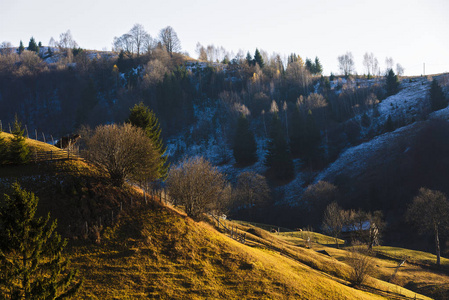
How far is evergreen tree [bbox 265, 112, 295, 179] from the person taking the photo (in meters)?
108

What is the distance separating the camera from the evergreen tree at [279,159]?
355 feet

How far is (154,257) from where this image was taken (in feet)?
110

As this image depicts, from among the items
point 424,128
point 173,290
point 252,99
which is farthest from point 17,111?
point 424,128

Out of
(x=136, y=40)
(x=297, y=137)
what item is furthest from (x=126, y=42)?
(x=297, y=137)

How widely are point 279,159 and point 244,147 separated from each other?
1533 centimetres

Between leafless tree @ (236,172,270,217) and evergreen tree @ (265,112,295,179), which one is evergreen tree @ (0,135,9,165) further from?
evergreen tree @ (265,112,295,179)

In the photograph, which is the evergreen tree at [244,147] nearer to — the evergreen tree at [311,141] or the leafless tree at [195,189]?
the evergreen tree at [311,141]

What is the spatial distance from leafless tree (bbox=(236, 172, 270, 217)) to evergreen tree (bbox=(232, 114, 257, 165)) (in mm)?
24541

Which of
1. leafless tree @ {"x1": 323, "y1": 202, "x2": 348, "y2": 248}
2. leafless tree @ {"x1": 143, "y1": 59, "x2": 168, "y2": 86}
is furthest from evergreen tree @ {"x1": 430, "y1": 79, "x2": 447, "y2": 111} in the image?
leafless tree @ {"x1": 143, "y1": 59, "x2": 168, "y2": 86}

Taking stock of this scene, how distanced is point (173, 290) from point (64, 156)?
86.1 feet

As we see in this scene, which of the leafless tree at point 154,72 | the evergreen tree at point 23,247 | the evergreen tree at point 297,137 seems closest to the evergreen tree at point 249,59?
the leafless tree at point 154,72

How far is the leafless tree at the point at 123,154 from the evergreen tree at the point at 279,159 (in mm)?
68274

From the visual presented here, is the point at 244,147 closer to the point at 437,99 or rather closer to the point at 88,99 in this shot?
the point at 437,99

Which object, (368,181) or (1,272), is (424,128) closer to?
(368,181)
